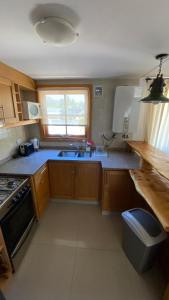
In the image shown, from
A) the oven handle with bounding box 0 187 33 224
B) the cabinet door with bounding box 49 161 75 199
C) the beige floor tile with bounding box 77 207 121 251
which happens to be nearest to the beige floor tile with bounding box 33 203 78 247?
the beige floor tile with bounding box 77 207 121 251

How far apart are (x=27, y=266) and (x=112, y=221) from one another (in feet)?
4.05

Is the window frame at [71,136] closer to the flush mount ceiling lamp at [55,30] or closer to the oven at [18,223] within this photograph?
the oven at [18,223]

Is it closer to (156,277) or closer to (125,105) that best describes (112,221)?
(156,277)

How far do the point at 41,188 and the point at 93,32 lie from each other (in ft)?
6.44

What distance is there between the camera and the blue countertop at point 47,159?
6.35ft

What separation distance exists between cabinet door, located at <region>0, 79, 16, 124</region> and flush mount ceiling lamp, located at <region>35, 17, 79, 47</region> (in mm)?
1011

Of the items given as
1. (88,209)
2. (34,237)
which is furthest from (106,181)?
(34,237)

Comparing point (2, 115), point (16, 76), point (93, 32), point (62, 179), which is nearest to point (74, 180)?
point (62, 179)

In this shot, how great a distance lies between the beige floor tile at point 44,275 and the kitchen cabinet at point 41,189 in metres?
0.50

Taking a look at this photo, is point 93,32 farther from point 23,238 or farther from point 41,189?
point 23,238

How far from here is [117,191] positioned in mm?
2146

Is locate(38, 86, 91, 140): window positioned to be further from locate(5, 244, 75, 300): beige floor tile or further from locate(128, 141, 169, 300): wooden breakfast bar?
locate(5, 244, 75, 300): beige floor tile

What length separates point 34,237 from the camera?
1880 millimetres

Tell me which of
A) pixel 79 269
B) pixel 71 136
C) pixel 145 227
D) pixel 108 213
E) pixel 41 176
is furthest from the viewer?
pixel 71 136
